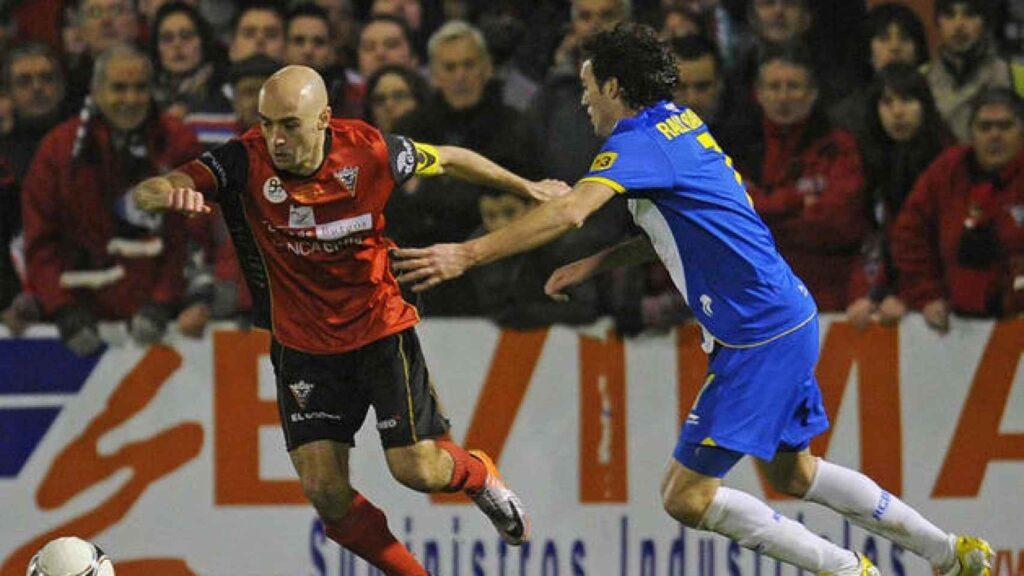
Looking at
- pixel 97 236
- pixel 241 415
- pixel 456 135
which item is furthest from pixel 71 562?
pixel 456 135

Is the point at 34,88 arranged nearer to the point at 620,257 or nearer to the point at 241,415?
the point at 241,415

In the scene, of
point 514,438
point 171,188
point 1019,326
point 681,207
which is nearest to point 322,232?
point 171,188

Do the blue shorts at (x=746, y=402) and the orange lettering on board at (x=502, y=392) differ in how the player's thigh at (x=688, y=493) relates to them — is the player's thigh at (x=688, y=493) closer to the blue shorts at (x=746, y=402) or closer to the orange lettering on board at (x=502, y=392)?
the blue shorts at (x=746, y=402)

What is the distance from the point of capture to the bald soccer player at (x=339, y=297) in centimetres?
676

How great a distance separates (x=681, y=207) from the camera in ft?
21.0

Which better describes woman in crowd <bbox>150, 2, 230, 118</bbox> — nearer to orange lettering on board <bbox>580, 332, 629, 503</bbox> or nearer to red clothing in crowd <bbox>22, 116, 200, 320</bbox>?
red clothing in crowd <bbox>22, 116, 200, 320</bbox>

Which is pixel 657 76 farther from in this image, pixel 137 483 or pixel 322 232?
pixel 137 483

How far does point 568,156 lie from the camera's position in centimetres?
870

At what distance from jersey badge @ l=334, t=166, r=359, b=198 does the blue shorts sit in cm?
139

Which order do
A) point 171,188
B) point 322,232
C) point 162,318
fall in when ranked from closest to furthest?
point 171,188, point 322,232, point 162,318

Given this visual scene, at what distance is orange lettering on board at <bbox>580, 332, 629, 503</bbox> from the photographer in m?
8.32

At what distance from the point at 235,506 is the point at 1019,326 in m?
3.43

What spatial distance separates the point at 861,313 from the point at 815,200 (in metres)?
0.54

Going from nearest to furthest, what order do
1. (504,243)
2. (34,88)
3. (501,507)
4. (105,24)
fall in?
1. (504,243)
2. (501,507)
3. (34,88)
4. (105,24)
